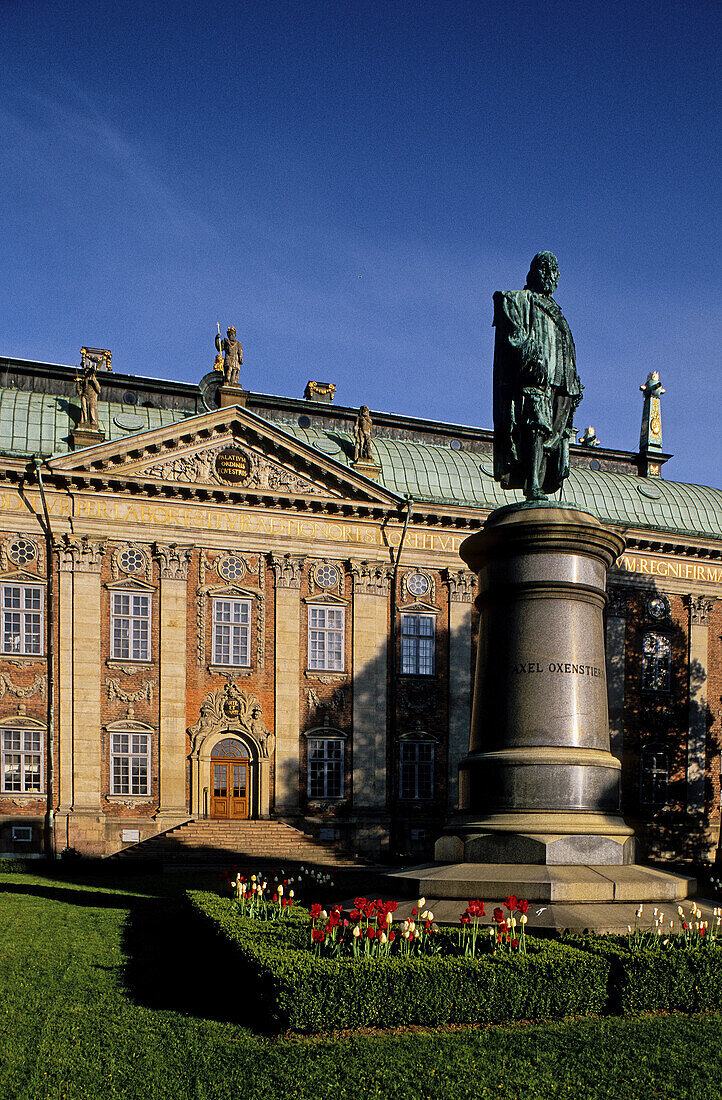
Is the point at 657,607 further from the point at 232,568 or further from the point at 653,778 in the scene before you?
the point at 232,568

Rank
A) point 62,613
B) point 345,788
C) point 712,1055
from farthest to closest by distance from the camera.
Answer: point 345,788 → point 62,613 → point 712,1055

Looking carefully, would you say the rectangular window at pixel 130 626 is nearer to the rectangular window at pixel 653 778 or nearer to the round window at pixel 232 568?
the round window at pixel 232 568

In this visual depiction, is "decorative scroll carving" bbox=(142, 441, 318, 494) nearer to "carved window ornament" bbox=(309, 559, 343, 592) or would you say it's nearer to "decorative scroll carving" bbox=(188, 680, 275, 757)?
"carved window ornament" bbox=(309, 559, 343, 592)

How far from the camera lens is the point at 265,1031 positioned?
34.3ft

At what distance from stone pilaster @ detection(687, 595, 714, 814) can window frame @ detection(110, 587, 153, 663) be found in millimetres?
22793

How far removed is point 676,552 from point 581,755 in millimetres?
34165

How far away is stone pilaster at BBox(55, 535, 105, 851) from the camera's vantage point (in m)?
36.5

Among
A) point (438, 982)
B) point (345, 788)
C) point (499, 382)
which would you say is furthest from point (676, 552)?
point (438, 982)

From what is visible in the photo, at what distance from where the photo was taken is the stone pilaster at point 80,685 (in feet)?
120

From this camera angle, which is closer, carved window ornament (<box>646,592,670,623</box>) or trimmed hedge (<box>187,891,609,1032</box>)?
trimmed hedge (<box>187,891,609,1032</box>)

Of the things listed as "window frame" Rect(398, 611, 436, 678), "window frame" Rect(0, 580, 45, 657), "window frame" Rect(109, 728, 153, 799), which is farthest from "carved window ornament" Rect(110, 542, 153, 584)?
"window frame" Rect(398, 611, 436, 678)

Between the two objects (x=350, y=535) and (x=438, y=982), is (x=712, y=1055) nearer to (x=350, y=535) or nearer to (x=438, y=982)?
(x=438, y=982)

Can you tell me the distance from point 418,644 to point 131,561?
11.6m

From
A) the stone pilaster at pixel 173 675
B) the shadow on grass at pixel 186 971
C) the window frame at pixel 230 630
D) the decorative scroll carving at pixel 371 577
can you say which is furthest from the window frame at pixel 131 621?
Result: the shadow on grass at pixel 186 971
